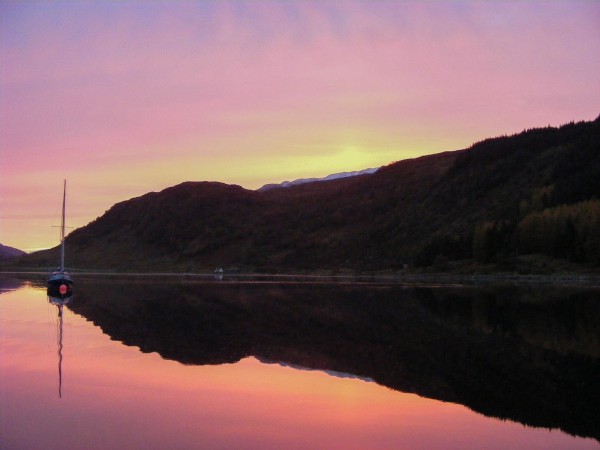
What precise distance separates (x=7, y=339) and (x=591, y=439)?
1718 centimetres

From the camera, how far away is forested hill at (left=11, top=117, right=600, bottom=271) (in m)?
87.7

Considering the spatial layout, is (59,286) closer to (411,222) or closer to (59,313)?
(59,313)

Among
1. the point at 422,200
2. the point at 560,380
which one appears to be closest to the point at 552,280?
the point at 560,380

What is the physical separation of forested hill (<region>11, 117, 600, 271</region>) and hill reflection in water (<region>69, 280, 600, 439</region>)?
47.3 meters

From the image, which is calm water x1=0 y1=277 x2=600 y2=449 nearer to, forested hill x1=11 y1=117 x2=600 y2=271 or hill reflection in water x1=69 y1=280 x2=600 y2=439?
hill reflection in water x1=69 y1=280 x2=600 y2=439

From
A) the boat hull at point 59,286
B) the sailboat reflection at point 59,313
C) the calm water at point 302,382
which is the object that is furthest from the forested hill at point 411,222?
the calm water at point 302,382

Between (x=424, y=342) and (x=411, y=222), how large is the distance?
366ft

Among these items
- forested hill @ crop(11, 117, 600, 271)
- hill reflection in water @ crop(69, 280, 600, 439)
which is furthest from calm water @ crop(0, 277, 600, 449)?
forested hill @ crop(11, 117, 600, 271)

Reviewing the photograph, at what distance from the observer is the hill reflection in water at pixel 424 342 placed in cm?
1446

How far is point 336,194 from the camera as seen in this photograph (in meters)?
183

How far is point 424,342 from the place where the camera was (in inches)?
876

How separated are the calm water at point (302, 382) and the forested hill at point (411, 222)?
182 feet

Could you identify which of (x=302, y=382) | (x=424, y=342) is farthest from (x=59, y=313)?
(x=302, y=382)

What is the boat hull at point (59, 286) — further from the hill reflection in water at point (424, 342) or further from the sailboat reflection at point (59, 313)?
the hill reflection in water at point (424, 342)
